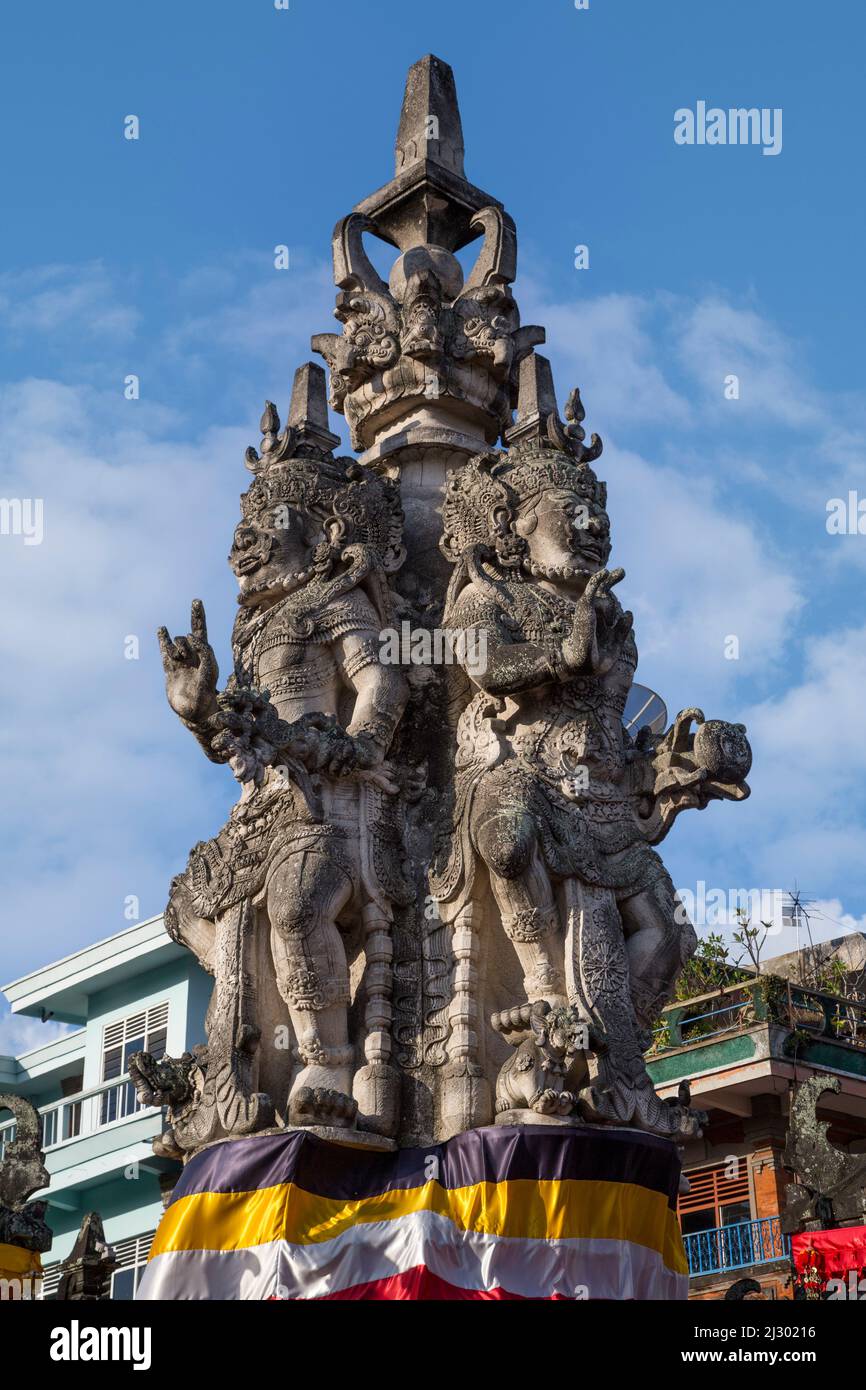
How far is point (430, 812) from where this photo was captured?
12.4m


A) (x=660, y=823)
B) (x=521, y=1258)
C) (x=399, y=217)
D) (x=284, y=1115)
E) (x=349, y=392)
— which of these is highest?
(x=399, y=217)

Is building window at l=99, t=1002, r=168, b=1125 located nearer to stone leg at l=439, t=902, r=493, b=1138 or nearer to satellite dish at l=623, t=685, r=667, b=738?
satellite dish at l=623, t=685, r=667, b=738

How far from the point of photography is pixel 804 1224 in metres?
16.7

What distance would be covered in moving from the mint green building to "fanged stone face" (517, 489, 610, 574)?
47.4 ft

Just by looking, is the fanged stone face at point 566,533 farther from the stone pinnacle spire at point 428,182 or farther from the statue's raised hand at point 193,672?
the stone pinnacle spire at point 428,182

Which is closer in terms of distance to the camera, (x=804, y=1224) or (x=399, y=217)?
(x=399, y=217)

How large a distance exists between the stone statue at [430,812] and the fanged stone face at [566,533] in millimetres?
20

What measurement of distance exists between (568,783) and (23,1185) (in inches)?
270

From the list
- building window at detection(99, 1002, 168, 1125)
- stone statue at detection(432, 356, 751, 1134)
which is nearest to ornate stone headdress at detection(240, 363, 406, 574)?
stone statue at detection(432, 356, 751, 1134)

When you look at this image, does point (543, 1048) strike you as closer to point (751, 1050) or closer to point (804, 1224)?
point (804, 1224)

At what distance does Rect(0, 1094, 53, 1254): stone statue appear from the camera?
15633 mm

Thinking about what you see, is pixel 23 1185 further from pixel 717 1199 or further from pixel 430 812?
pixel 717 1199

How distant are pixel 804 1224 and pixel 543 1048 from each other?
6865 mm

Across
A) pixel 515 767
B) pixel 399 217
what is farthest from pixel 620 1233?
pixel 399 217
